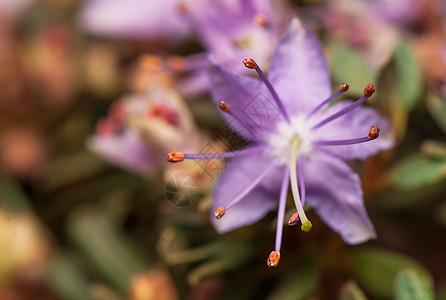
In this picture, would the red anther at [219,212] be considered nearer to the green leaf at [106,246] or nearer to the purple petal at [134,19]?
the green leaf at [106,246]

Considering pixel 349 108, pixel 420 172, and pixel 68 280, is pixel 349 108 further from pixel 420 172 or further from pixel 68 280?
pixel 68 280

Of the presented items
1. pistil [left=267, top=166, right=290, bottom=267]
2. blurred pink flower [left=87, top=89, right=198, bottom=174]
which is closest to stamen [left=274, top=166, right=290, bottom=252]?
pistil [left=267, top=166, right=290, bottom=267]

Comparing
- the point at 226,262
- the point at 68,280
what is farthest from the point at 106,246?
the point at 226,262

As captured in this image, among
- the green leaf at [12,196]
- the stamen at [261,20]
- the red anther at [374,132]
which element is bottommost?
the green leaf at [12,196]

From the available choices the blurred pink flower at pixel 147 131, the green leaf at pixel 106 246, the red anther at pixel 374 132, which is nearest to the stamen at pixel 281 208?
the red anther at pixel 374 132

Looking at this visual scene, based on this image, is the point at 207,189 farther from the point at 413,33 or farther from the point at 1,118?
the point at 1,118

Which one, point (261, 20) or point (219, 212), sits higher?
point (261, 20)
